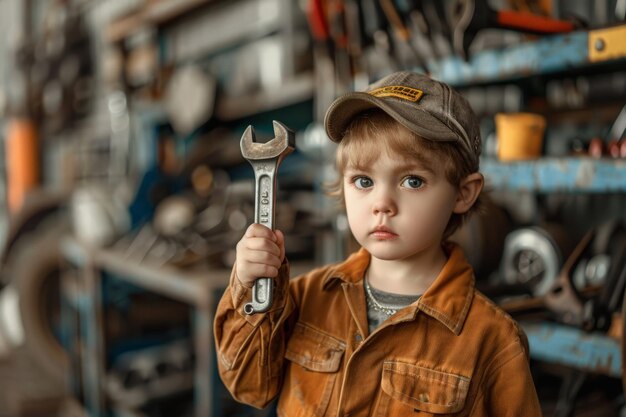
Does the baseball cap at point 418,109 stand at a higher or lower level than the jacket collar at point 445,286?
higher

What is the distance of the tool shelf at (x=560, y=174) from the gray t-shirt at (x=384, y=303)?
19.0 inches

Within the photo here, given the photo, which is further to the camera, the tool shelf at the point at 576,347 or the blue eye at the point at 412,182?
the tool shelf at the point at 576,347

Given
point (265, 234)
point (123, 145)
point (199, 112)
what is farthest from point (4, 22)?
point (265, 234)

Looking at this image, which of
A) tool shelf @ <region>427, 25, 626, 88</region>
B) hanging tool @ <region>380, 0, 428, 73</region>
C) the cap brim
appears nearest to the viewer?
the cap brim

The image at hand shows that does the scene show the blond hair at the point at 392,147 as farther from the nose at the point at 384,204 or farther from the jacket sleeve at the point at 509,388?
the jacket sleeve at the point at 509,388

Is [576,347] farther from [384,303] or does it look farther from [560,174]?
[384,303]

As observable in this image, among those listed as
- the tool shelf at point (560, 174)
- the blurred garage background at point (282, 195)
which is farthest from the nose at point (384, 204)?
the tool shelf at point (560, 174)

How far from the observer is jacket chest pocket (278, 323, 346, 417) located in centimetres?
82

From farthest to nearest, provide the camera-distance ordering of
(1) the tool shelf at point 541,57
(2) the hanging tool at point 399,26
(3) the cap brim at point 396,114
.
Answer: (2) the hanging tool at point 399,26, (1) the tool shelf at point 541,57, (3) the cap brim at point 396,114

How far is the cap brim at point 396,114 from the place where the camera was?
0.72m

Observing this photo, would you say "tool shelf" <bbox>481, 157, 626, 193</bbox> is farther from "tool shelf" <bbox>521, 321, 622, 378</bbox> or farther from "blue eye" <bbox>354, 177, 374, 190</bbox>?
"blue eye" <bbox>354, 177, 374, 190</bbox>

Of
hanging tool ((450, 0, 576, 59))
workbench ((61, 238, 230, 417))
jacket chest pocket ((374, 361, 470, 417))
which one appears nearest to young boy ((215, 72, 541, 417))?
jacket chest pocket ((374, 361, 470, 417))

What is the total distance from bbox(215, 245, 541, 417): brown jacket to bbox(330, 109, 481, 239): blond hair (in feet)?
0.45

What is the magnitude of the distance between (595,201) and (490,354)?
3.54ft
